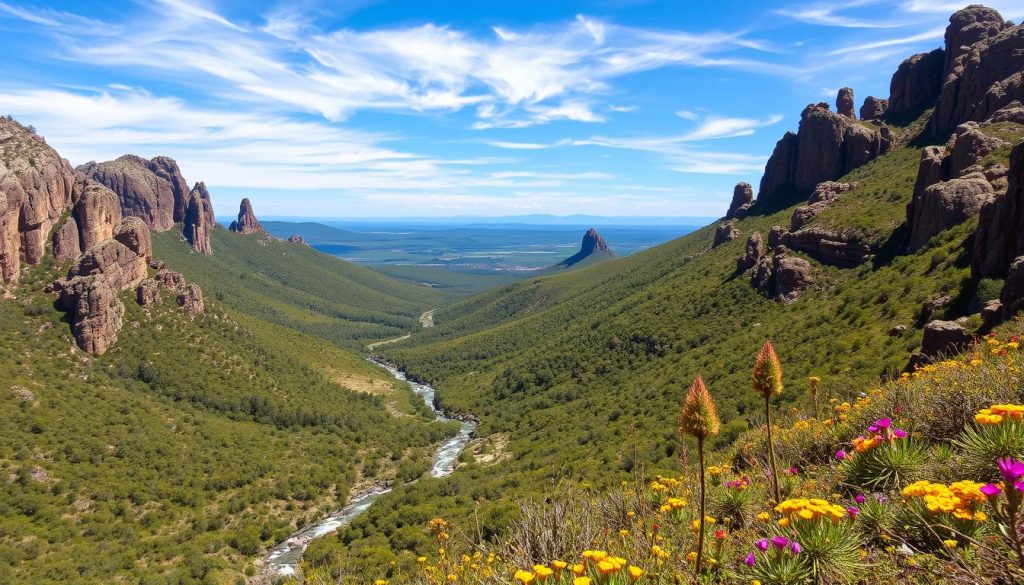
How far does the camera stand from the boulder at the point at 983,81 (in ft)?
182

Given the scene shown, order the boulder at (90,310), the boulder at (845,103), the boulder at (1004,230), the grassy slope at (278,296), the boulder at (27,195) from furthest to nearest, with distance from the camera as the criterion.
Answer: the grassy slope at (278,296)
the boulder at (845,103)
the boulder at (27,195)
the boulder at (90,310)
the boulder at (1004,230)

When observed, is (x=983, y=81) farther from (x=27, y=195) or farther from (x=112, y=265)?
(x=27, y=195)

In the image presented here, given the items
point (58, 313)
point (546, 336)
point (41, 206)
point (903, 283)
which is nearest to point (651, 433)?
point (903, 283)

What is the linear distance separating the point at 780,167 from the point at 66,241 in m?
120

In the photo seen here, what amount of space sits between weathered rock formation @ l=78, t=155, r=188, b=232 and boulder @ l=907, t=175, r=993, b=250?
669 ft

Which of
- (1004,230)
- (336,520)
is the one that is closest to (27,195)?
(336,520)

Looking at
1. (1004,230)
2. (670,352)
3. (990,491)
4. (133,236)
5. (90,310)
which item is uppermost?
(133,236)

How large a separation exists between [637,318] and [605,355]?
24.6ft

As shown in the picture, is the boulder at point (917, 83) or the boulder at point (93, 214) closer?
the boulder at point (93, 214)

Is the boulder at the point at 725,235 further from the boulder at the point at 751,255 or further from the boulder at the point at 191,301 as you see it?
the boulder at the point at 191,301

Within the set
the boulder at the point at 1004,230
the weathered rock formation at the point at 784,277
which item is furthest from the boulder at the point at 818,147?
the boulder at the point at 1004,230

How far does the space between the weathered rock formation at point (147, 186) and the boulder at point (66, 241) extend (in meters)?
114

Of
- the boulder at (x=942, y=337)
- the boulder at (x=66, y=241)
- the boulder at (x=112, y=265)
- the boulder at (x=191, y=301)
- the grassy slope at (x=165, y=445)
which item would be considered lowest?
the grassy slope at (x=165, y=445)

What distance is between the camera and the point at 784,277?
54219 millimetres
